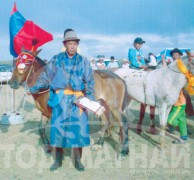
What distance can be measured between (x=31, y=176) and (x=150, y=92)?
3.21m

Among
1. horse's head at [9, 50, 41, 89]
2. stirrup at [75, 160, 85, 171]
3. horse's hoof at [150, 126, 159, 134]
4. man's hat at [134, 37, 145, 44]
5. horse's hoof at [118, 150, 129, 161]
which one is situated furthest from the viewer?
man's hat at [134, 37, 145, 44]

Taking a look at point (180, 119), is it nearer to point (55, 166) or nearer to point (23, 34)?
point (55, 166)

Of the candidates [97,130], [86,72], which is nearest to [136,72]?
[97,130]

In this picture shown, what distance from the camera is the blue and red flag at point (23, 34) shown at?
5438 millimetres

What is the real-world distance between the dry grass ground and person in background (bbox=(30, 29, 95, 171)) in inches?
24.8

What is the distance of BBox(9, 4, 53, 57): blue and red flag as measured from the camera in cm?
544

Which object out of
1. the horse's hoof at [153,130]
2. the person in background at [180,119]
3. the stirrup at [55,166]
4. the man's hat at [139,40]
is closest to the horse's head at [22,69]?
the stirrup at [55,166]

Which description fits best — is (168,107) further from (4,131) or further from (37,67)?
(4,131)

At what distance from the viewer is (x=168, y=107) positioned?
17.9ft

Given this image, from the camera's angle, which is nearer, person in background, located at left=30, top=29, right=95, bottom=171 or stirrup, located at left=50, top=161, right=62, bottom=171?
person in background, located at left=30, top=29, right=95, bottom=171

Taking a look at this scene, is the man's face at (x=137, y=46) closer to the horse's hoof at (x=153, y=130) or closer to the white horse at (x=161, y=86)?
the white horse at (x=161, y=86)

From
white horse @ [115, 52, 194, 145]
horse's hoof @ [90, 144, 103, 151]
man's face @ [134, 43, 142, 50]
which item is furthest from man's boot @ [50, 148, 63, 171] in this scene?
man's face @ [134, 43, 142, 50]

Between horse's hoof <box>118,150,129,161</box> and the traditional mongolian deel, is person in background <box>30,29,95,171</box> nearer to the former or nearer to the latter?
the traditional mongolian deel

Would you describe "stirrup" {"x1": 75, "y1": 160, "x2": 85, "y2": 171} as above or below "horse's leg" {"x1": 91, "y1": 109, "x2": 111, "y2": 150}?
below
